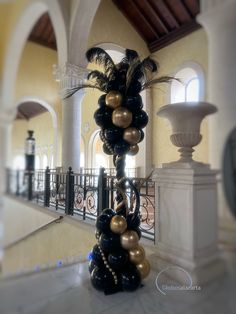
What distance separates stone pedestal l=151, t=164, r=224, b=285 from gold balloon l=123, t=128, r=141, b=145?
25 centimetres

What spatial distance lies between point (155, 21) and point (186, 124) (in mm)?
531

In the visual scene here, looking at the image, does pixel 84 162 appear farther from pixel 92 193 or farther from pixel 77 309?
pixel 77 309

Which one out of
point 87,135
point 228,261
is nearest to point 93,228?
point 87,135

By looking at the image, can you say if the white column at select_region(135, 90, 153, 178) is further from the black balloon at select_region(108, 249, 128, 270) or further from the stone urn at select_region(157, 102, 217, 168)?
the black balloon at select_region(108, 249, 128, 270)

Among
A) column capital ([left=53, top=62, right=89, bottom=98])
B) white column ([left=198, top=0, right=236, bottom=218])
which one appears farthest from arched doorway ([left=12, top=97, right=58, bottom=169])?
white column ([left=198, top=0, right=236, bottom=218])

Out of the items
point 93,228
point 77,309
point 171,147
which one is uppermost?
point 171,147

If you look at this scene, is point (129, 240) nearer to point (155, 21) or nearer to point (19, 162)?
point (19, 162)

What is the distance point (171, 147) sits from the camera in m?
1.25

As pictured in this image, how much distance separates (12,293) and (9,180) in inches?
24.7

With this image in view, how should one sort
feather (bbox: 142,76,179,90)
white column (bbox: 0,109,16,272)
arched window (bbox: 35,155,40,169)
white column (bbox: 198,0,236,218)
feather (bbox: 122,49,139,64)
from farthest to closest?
feather (bbox: 122,49,139,64) < feather (bbox: 142,76,179,90) < arched window (bbox: 35,155,40,169) < white column (bbox: 0,109,16,272) < white column (bbox: 198,0,236,218)

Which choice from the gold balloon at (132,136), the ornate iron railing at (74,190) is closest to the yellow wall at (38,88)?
the ornate iron railing at (74,190)

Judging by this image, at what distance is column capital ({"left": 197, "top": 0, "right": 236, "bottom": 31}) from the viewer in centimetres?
84

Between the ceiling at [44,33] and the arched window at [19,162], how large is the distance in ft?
1.79

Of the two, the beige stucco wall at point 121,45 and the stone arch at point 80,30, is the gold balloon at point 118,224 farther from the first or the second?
the stone arch at point 80,30
